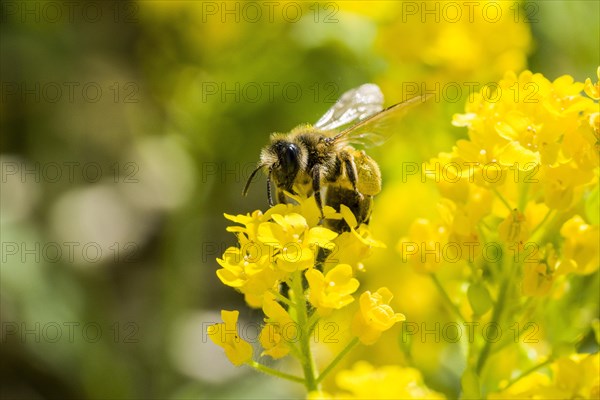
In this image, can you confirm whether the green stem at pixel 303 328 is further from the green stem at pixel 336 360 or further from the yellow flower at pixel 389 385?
the yellow flower at pixel 389 385

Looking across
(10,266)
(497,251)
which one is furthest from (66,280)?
(497,251)

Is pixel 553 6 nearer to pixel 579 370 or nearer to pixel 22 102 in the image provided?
pixel 579 370

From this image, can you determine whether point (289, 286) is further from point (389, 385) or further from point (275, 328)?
point (389, 385)

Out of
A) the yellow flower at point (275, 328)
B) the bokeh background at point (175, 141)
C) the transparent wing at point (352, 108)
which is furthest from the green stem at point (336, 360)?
the bokeh background at point (175, 141)

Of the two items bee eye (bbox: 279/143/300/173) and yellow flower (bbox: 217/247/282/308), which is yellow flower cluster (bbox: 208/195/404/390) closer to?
yellow flower (bbox: 217/247/282/308)

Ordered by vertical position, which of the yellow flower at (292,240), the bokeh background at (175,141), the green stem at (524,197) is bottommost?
the bokeh background at (175,141)

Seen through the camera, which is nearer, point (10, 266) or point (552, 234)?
point (552, 234)

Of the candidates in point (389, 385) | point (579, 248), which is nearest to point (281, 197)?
point (389, 385)
